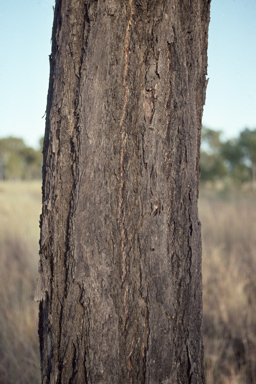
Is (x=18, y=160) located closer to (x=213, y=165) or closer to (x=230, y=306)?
(x=213, y=165)

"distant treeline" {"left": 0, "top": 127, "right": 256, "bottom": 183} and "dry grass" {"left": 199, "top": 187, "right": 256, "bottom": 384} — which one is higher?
"distant treeline" {"left": 0, "top": 127, "right": 256, "bottom": 183}

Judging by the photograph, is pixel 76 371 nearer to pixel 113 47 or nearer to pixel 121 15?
pixel 113 47

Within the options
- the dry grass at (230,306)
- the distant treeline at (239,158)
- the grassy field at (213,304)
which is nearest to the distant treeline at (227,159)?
the distant treeline at (239,158)

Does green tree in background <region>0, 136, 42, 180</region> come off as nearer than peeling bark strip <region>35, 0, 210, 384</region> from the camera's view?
No

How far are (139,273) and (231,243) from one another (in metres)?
3.92

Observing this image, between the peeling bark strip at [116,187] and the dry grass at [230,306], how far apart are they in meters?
1.30

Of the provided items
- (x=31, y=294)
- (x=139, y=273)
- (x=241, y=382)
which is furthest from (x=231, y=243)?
(x=139, y=273)

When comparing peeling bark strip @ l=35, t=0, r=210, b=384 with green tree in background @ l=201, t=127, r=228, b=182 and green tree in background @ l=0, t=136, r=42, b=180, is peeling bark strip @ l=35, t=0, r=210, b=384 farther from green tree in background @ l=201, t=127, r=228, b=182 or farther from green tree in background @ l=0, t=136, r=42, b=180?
green tree in background @ l=0, t=136, r=42, b=180

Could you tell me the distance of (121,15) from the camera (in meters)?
0.84

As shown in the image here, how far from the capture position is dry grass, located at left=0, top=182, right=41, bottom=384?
1.87 m

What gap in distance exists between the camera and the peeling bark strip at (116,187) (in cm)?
85

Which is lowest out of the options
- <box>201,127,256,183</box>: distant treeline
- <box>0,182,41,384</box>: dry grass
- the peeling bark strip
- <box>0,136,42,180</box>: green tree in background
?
<box>0,182,41,384</box>: dry grass

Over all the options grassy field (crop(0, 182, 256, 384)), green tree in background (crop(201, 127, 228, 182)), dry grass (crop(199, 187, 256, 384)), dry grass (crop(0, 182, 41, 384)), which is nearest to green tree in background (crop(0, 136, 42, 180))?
green tree in background (crop(201, 127, 228, 182))

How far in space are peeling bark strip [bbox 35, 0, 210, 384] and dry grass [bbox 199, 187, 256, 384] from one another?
130cm
